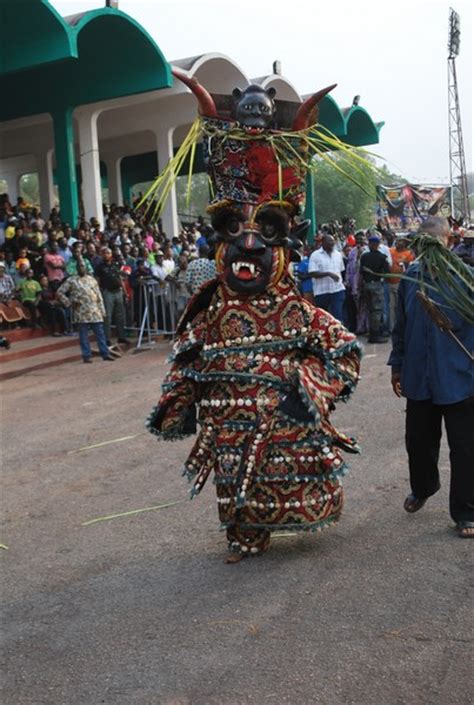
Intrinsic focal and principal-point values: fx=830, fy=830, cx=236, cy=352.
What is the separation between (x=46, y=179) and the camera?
25.7 meters

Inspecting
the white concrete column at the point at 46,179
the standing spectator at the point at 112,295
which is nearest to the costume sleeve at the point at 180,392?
the standing spectator at the point at 112,295

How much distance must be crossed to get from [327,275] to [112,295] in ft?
13.0

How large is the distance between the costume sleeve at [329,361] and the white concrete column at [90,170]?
15.5 m

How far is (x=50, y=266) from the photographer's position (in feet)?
49.9

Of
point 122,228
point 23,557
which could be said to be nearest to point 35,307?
point 122,228

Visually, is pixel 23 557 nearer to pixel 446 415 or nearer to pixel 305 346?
pixel 305 346

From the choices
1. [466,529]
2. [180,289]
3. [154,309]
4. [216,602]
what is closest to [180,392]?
[216,602]

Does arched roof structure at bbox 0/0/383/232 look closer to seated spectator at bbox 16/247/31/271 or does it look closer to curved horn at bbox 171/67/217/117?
seated spectator at bbox 16/247/31/271

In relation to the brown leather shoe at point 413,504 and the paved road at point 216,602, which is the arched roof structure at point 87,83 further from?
the brown leather shoe at point 413,504

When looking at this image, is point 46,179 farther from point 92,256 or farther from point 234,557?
point 234,557

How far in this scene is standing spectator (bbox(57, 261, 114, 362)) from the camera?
12555 mm

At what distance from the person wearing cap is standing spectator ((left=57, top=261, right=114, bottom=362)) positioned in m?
4.08

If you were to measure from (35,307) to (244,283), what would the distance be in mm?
11432

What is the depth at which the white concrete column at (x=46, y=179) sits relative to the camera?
25.6 m
